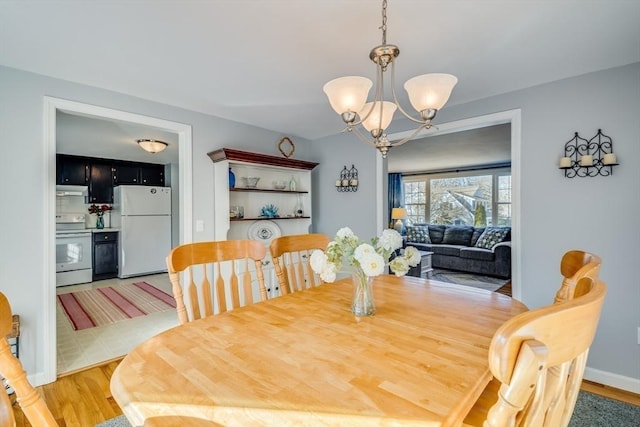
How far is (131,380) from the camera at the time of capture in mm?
786

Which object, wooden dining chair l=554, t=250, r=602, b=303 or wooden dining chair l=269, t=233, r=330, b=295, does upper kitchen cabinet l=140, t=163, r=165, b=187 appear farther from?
wooden dining chair l=554, t=250, r=602, b=303

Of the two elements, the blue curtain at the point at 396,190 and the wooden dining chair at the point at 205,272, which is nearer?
the wooden dining chair at the point at 205,272

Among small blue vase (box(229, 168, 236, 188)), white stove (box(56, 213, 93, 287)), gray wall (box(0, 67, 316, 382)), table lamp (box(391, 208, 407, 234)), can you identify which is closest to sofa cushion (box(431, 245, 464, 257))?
table lamp (box(391, 208, 407, 234))

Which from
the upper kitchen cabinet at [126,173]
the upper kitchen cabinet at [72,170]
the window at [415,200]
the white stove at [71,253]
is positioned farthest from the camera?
the window at [415,200]

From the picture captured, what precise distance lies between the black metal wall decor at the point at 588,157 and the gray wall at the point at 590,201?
4 cm

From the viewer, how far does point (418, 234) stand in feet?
23.1

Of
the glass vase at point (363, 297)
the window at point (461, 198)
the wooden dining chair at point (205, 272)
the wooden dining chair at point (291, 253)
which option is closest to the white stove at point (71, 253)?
the wooden dining chair at point (205, 272)

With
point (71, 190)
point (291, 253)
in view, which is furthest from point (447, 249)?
point (71, 190)

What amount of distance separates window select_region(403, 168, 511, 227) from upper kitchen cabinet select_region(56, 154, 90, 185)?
7.40 m

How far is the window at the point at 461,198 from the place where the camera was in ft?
22.7

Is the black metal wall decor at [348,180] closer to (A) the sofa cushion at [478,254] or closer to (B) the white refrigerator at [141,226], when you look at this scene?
(A) the sofa cushion at [478,254]

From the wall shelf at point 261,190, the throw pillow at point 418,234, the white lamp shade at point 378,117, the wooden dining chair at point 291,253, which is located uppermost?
the white lamp shade at point 378,117

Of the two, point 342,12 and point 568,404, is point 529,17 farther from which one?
point 568,404

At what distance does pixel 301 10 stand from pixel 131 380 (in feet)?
5.76
